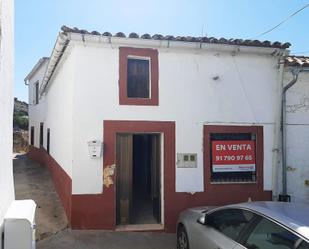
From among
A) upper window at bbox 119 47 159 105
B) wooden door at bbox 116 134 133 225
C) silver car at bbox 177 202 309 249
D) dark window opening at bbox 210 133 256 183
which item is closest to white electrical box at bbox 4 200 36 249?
silver car at bbox 177 202 309 249

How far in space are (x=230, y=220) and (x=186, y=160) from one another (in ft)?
12.3

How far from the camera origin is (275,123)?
30.0ft

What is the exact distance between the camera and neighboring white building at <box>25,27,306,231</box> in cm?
834

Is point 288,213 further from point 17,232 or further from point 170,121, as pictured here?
point 170,121

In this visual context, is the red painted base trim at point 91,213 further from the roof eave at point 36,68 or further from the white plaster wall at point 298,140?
the roof eave at point 36,68

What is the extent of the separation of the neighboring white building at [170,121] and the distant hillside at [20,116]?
1058 inches

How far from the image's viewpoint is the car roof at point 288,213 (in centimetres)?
380

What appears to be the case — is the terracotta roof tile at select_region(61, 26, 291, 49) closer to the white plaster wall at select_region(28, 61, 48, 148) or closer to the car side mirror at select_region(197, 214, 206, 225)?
the car side mirror at select_region(197, 214, 206, 225)

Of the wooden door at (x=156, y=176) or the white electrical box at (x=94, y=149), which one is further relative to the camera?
the wooden door at (x=156, y=176)

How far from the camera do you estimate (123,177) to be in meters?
8.79

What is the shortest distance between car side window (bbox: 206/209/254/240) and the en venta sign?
11.5ft

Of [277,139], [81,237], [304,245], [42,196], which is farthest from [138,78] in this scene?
[304,245]

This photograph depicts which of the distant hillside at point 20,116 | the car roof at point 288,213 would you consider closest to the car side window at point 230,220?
the car roof at point 288,213

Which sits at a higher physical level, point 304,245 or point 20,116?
point 20,116
